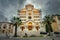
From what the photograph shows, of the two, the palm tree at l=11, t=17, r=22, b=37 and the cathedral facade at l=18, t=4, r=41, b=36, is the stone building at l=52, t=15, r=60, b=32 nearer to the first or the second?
the cathedral facade at l=18, t=4, r=41, b=36

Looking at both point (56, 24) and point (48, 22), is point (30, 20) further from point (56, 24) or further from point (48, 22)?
point (56, 24)

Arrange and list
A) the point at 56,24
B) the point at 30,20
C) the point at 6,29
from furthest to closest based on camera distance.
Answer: the point at 30,20
the point at 56,24
the point at 6,29

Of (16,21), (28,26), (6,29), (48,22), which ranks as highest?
(16,21)

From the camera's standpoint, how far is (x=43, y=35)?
11.6 metres

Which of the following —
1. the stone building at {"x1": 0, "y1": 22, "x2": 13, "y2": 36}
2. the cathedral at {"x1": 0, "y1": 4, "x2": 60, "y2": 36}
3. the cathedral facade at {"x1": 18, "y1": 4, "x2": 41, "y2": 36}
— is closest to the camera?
the stone building at {"x1": 0, "y1": 22, "x2": 13, "y2": 36}

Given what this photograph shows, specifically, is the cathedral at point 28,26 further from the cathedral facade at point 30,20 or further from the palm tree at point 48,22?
the palm tree at point 48,22

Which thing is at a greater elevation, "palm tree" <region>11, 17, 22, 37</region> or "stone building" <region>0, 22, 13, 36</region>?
"palm tree" <region>11, 17, 22, 37</region>

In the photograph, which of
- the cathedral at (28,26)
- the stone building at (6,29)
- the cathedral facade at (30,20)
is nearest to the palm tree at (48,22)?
the cathedral at (28,26)

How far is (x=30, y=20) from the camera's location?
13.5 meters

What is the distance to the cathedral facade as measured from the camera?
12.2 metres

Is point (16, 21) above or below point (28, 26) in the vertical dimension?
above

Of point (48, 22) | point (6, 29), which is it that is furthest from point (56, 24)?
point (6, 29)

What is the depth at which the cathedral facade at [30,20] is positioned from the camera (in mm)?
12162

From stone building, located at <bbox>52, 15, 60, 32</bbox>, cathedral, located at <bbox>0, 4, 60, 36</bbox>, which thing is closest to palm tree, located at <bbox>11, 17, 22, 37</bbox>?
cathedral, located at <bbox>0, 4, 60, 36</bbox>
